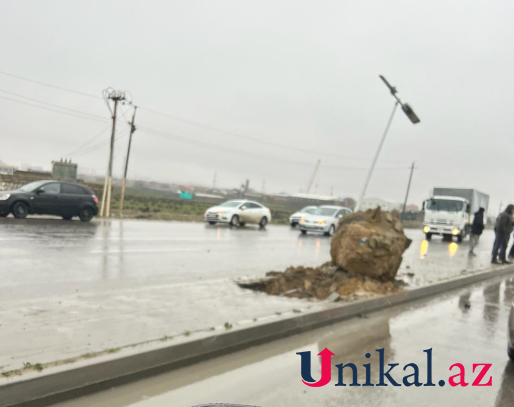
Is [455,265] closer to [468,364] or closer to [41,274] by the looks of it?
[468,364]

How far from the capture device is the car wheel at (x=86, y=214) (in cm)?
1965

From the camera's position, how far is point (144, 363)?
174 inches

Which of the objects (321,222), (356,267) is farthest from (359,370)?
(321,222)

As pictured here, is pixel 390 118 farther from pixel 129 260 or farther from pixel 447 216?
pixel 129 260

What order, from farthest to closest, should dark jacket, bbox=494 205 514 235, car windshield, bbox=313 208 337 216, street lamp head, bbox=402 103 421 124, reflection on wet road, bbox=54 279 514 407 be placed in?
car windshield, bbox=313 208 337 216
street lamp head, bbox=402 103 421 124
dark jacket, bbox=494 205 514 235
reflection on wet road, bbox=54 279 514 407

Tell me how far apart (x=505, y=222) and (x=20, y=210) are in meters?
16.8

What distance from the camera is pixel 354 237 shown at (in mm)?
9422

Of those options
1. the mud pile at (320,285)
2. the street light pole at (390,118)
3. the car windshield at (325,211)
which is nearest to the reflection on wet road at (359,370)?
the mud pile at (320,285)

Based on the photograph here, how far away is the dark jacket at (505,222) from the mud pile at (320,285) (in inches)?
290

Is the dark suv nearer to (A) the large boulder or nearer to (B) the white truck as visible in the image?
(A) the large boulder

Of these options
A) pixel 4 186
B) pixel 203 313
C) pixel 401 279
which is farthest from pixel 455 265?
pixel 4 186

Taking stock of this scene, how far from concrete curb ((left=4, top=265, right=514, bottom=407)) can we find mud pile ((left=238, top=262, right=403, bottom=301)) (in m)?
1.12

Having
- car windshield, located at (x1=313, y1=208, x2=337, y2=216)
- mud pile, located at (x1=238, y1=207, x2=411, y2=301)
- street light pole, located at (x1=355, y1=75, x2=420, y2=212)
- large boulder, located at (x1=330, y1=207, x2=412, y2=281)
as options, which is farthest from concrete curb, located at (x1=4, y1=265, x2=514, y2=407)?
car windshield, located at (x1=313, y1=208, x2=337, y2=216)

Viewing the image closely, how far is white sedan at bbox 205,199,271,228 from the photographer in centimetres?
2580
